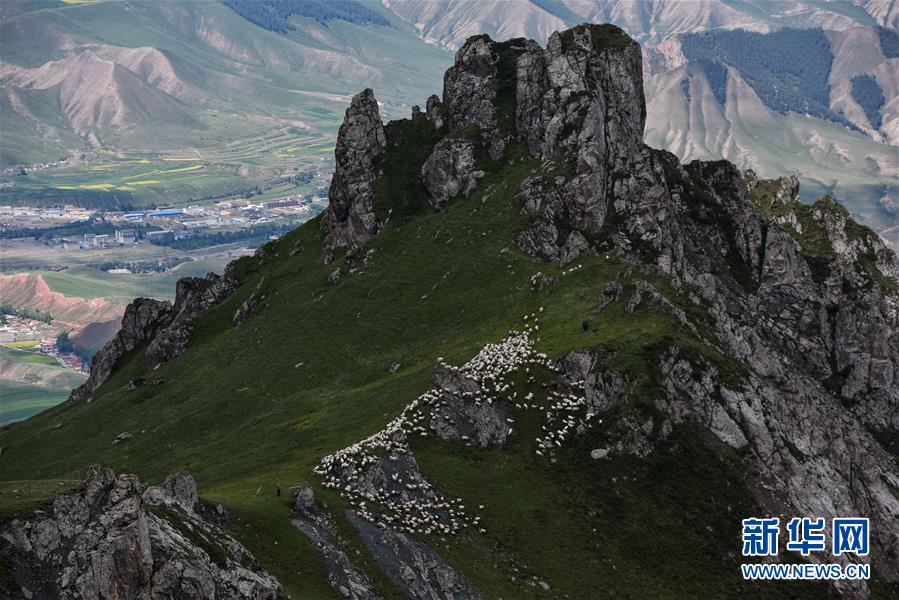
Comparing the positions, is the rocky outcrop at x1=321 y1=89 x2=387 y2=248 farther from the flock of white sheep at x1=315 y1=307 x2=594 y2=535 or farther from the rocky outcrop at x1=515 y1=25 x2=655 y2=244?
the flock of white sheep at x1=315 y1=307 x2=594 y2=535

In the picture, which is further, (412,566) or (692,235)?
(692,235)

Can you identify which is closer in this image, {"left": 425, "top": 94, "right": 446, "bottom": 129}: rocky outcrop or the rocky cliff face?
the rocky cliff face

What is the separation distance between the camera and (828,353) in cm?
17112

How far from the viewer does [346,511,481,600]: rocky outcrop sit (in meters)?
75.6

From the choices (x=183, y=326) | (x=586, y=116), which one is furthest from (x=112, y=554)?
(x=183, y=326)

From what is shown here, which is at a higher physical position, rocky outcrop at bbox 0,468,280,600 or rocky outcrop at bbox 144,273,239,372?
rocky outcrop at bbox 0,468,280,600

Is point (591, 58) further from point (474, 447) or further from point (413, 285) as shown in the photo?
point (474, 447)

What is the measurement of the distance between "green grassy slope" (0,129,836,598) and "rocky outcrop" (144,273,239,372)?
120 inches

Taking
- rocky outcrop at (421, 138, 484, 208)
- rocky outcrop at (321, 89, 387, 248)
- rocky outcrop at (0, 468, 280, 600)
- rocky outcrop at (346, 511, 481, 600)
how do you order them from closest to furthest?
rocky outcrop at (0, 468, 280, 600), rocky outcrop at (346, 511, 481, 600), rocky outcrop at (421, 138, 484, 208), rocky outcrop at (321, 89, 387, 248)

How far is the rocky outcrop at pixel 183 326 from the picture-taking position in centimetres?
18212

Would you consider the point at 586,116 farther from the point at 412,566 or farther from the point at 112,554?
the point at 112,554

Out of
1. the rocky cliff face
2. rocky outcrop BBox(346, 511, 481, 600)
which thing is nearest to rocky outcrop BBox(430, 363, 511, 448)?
the rocky cliff face

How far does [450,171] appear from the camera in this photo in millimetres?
176375

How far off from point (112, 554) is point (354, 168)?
137m
